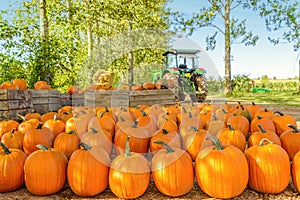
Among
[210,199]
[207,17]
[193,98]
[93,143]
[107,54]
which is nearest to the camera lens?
[210,199]

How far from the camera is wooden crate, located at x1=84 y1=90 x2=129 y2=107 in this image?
5.22m

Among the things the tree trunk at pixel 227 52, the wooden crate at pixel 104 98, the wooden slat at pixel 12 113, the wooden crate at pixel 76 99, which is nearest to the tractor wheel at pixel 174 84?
the wooden crate at pixel 104 98

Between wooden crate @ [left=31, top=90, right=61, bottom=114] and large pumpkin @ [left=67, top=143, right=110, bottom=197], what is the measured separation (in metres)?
2.72

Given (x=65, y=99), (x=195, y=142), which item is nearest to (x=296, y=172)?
(x=195, y=142)

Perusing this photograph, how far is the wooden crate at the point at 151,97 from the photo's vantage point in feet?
18.1

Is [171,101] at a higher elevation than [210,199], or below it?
higher

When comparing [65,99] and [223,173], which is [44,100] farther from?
[223,173]

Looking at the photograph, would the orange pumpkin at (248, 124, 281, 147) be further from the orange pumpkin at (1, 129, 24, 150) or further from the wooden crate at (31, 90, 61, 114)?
the wooden crate at (31, 90, 61, 114)

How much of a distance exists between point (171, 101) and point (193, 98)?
3.51m

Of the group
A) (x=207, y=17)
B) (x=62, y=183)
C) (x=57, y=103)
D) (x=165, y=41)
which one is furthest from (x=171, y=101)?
(x=207, y=17)

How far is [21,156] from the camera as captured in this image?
2.11m

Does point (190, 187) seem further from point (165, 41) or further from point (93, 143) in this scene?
point (165, 41)

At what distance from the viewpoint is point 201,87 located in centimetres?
971

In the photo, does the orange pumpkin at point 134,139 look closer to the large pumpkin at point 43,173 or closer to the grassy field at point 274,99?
the large pumpkin at point 43,173
